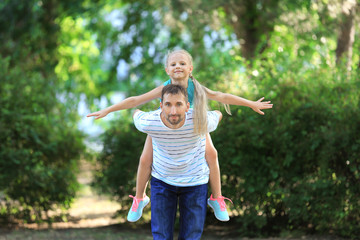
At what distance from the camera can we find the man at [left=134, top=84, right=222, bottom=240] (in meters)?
3.12

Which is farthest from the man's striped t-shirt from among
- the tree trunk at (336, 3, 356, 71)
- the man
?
the tree trunk at (336, 3, 356, 71)

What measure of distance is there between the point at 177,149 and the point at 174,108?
0.29 meters

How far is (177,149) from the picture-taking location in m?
3.16

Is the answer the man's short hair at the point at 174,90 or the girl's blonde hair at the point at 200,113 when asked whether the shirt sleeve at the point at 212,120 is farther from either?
the man's short hair at the point at 174,90

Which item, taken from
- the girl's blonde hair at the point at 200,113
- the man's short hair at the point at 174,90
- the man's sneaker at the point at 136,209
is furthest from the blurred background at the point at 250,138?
the man's short hair at the point at 174,90

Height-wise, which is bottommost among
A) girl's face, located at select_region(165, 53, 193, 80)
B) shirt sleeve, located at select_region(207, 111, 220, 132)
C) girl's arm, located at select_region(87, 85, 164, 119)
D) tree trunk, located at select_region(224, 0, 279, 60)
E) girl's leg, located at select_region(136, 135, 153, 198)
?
girl's leg, located at select_region(136, 135, 153, 198)

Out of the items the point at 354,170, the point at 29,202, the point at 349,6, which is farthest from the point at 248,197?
the point at 349,6

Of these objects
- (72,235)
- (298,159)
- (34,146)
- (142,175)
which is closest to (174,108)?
(142,175)

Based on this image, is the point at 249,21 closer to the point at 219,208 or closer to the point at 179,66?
the point at 179,66

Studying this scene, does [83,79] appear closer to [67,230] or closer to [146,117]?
[67,230]

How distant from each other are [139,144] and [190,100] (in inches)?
128

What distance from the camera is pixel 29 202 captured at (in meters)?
7.14

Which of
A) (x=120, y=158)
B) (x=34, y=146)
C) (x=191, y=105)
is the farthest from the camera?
(x=34, y=146)

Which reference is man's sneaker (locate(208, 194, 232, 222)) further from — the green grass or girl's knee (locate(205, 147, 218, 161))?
the green grass
